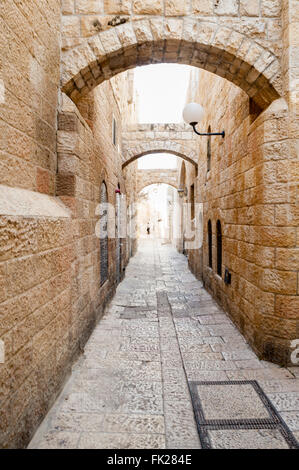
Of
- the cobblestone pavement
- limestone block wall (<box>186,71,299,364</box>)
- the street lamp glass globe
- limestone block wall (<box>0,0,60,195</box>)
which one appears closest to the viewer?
limestone block wall (<box>0,0,60,195</box>)

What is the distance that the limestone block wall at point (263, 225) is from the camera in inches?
119

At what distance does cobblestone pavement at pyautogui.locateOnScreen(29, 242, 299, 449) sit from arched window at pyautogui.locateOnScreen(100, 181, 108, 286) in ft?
3.29

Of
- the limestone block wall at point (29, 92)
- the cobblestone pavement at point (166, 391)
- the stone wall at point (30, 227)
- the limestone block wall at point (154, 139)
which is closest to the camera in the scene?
the stone wall at point (30, 227)

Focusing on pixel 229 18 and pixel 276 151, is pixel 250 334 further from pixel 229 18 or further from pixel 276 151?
pixel 229 18

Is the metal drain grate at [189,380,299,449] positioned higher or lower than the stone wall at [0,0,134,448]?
lower

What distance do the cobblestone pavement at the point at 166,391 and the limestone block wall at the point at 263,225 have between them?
42 centimetres

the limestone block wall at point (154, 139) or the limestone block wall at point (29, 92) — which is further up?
the limestone block wall at point (154, 139)

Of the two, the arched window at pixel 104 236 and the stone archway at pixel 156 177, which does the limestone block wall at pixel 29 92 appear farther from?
the stone archway at pixel 156 177

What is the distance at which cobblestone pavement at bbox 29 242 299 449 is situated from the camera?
2.05 metres

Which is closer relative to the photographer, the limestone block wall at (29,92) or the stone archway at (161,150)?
the limestone block wall at (29,92)

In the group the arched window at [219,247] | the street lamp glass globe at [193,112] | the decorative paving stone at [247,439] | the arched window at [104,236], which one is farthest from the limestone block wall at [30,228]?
the arched window at [219,247]

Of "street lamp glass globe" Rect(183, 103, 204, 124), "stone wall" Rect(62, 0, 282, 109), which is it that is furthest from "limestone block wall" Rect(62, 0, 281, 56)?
"street lamp glass globe" Rect(183, 103, 204, 124)

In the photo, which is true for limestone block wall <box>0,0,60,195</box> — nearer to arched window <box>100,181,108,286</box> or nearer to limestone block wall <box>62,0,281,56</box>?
limestone block wall <box>62,0,281,56</box>

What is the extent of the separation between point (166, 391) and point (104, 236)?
3.21 meters
